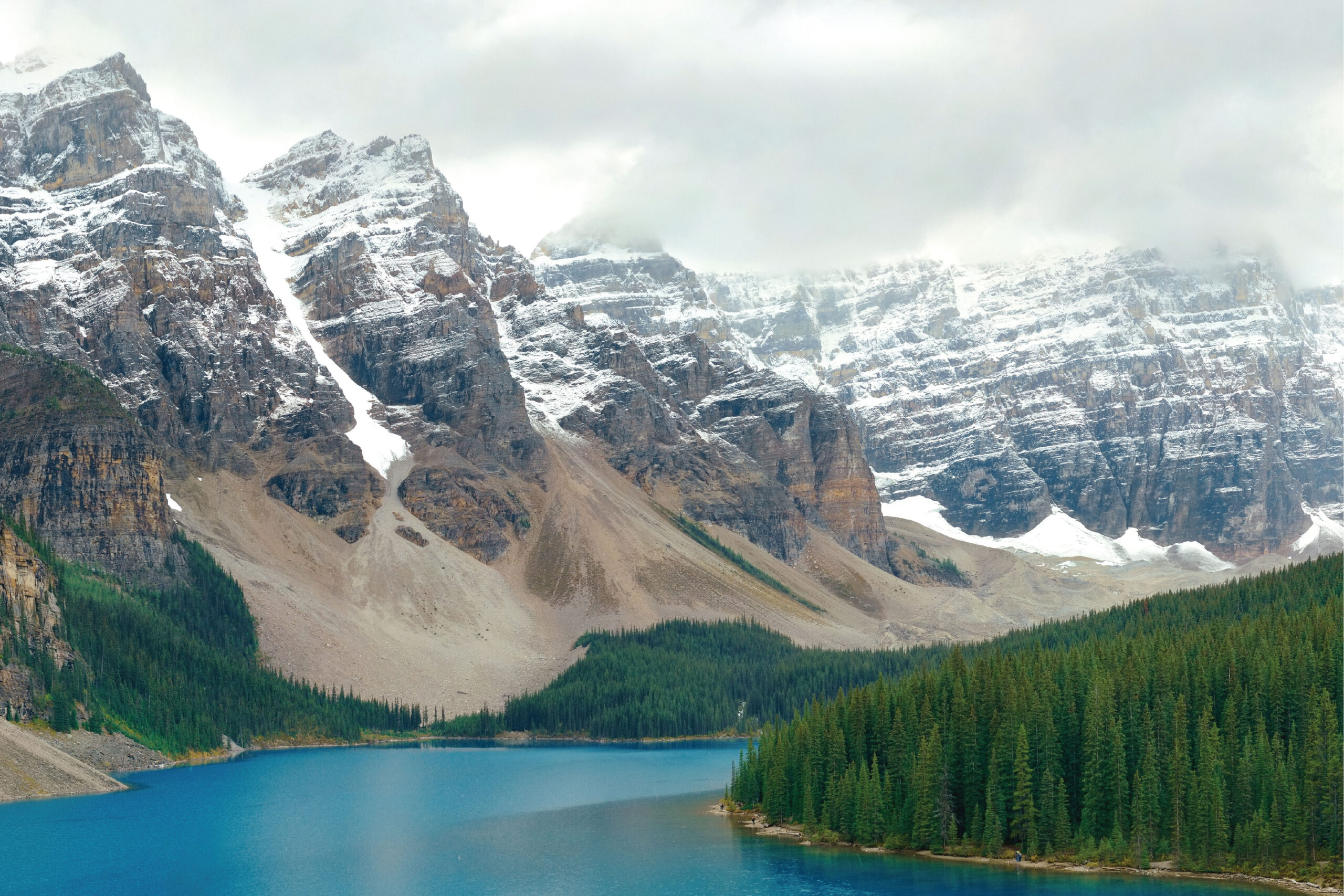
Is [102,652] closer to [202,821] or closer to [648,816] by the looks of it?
[202,821]

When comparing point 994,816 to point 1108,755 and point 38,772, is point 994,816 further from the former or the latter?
point 38,772

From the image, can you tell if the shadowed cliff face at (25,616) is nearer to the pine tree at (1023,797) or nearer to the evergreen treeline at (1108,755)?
the evergreen treeline at (1108,755)

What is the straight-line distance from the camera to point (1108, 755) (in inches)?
3989

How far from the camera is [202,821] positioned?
12875 cm

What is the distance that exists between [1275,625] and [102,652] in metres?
136

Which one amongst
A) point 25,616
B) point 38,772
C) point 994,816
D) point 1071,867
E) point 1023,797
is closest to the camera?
point 1071,867

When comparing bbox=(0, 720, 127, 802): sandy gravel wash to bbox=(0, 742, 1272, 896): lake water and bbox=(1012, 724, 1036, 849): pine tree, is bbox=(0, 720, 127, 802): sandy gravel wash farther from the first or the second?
bbox=(1012, 724, 1036, 849): pine tree

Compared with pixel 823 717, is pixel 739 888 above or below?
below

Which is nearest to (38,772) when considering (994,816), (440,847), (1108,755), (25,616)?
(25,616)

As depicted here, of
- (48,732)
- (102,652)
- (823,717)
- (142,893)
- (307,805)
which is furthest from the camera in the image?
(102,652)

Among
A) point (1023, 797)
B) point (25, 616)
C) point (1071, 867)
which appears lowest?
point (1071, 867)

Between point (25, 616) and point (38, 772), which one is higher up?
point (25, 616)

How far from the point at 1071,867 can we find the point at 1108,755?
26.5 feet

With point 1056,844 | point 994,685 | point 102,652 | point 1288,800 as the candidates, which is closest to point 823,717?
point 994,685
